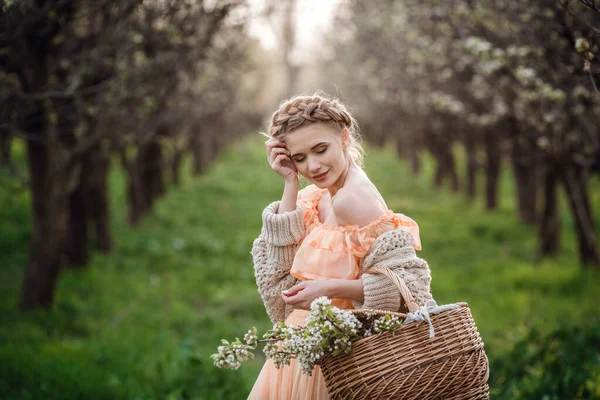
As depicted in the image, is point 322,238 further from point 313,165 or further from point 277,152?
point 277,152

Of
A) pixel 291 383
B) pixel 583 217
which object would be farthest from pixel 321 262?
pixel 583 217

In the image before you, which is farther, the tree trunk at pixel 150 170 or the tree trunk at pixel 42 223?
the tree trunk at pixel 150 170

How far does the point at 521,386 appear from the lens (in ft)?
16.4

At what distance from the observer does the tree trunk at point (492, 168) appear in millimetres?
15633

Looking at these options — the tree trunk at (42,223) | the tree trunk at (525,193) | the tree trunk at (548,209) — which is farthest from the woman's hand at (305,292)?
the tree trunk at (525,193)

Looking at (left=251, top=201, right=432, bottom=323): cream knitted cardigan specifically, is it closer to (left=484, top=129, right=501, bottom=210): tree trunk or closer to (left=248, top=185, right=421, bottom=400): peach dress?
(left=248, top=185, right=421, bottom=400): peach dress

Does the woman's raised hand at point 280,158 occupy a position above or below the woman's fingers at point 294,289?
above

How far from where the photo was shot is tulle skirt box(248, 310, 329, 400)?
3.02 meters

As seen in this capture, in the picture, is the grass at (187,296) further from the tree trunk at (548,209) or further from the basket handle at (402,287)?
the basket handle at (402,287)

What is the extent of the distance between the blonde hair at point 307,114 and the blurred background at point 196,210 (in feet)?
1.64

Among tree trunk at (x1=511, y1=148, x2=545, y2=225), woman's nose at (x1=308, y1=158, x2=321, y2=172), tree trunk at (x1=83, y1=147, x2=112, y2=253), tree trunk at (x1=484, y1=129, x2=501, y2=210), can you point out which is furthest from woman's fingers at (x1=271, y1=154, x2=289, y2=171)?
tree trunk at (x1=484, y1=129, x2=501, y2=210)

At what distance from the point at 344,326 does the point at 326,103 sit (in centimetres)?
100

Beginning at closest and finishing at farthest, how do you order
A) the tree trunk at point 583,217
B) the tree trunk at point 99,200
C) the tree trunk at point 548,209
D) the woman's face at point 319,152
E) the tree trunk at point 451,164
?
the woman's face at point 319,152 < the tree trunk at point 583,217 < the tree trunk at point 99,200 < the tree trunk at point 548,209 < the tree trunk at point 451,164

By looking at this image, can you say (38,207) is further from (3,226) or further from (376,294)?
(376,294)
